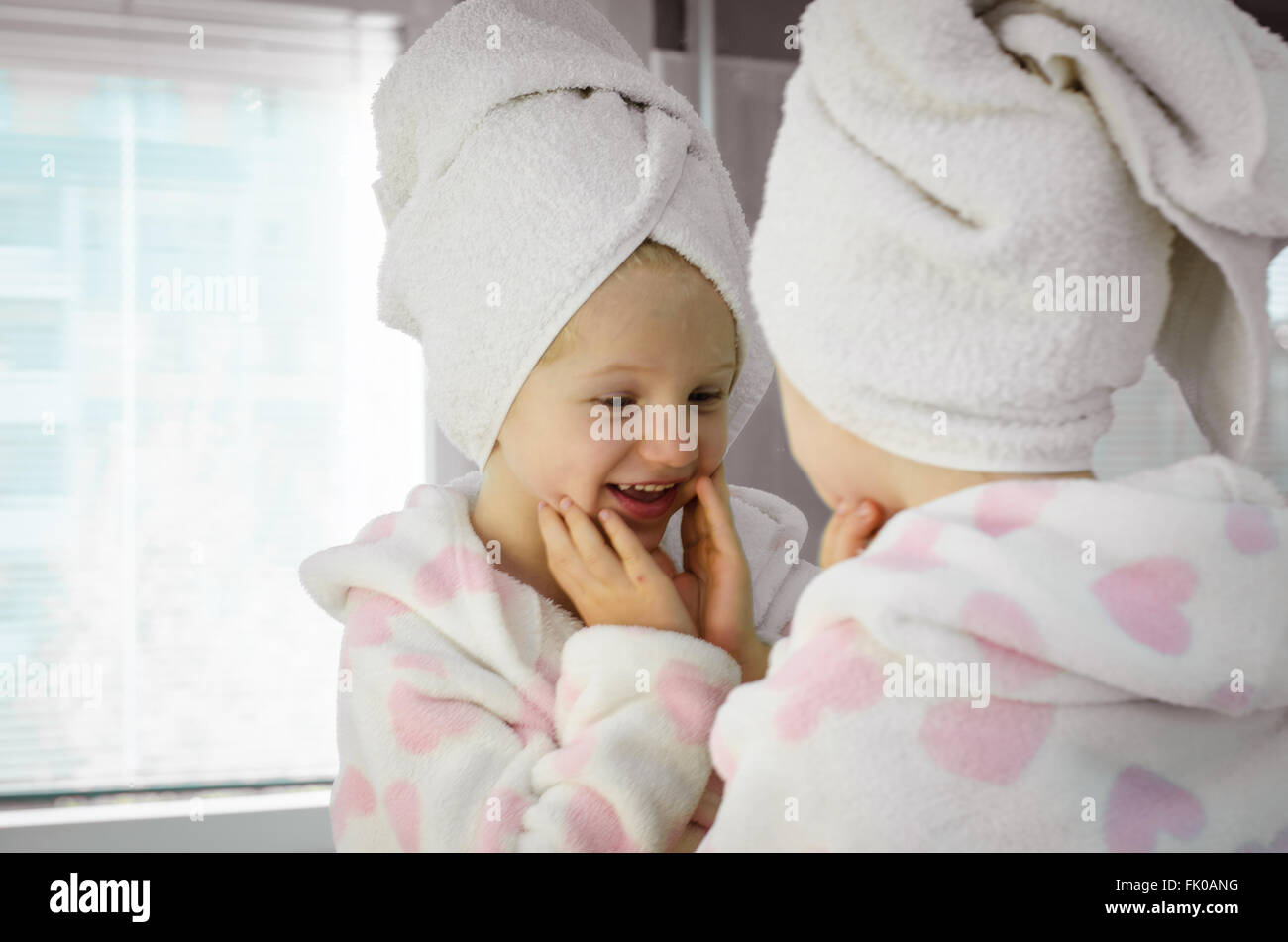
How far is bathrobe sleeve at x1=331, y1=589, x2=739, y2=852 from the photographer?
0.59m

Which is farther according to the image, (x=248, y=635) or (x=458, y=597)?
(x=248, y=635)

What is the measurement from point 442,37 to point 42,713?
68 cm

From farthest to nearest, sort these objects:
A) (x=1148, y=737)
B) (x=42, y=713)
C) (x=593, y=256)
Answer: (x=42, y=713), (x=593, y=256), (x=1148, y=737)

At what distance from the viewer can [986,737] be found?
42 centimetres

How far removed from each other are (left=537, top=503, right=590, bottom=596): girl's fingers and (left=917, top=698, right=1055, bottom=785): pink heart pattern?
0.30m

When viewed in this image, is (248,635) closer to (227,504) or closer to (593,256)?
(227,504)

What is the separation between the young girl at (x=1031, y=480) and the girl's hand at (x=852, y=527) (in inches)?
2.4

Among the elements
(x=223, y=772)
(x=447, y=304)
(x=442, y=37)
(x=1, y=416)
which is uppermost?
(x=442, y=37)

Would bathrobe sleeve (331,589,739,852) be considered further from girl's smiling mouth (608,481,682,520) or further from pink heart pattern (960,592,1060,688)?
pink heart pattern (960,592,1060,688)

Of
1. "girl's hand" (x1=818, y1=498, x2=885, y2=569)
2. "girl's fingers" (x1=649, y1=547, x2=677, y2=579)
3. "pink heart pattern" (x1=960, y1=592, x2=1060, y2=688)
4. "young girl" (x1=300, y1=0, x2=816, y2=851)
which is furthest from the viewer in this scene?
"girl's fingers" (x1=649, y1=547, x2=677, y2=579)

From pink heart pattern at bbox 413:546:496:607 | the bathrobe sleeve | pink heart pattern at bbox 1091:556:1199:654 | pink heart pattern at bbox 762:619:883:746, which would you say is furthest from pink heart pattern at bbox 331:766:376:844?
pink heart pattern at bbox 1091:556:1199:654

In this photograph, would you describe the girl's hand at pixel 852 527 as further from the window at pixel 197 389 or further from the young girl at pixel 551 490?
the window at pixel 197 389
